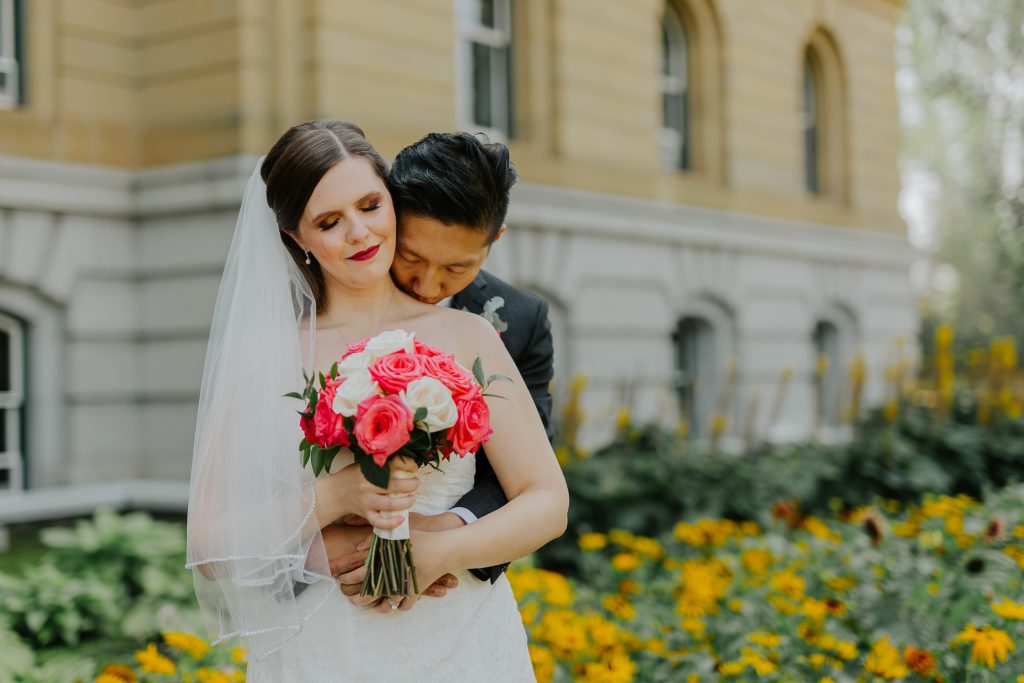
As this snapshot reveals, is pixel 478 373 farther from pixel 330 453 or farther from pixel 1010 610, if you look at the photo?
pixel 1010 610

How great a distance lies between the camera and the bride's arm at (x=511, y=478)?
2.38m

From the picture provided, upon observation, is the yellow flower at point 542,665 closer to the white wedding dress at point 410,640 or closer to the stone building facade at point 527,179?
the white wedding dress at point 410,640

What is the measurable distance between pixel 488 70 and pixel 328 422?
909 centimetres

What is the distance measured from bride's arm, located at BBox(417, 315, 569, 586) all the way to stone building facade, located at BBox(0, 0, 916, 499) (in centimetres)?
591

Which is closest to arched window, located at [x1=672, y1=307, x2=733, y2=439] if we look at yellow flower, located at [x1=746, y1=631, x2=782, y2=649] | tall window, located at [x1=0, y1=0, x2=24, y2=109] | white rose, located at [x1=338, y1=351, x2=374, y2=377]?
tall window, located at [x1=0, y1=0, x2=24, y2=109]

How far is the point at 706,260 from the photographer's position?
12.5 meters

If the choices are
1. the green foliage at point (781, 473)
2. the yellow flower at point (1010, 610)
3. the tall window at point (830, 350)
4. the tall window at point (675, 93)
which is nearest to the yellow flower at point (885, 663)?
the yellow flower at point (1010, 610)

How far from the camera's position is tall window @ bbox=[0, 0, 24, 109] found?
27.1 ft

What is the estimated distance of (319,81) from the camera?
26.8ft

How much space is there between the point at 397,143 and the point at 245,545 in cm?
671

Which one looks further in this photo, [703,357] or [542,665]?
[703,357]

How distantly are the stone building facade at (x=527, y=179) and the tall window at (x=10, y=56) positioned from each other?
2 cm

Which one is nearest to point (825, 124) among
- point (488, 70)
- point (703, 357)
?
point (703, 357)

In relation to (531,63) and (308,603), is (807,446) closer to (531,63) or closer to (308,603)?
(531,63)
